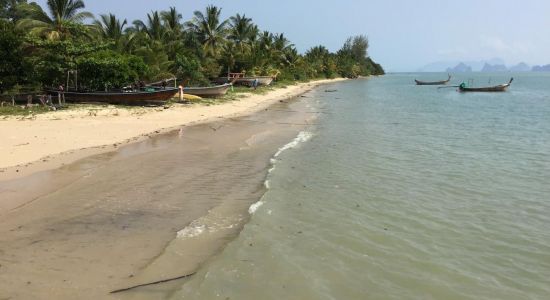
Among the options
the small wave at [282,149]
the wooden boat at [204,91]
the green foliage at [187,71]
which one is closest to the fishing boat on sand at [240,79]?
the green foliage at [187,71]

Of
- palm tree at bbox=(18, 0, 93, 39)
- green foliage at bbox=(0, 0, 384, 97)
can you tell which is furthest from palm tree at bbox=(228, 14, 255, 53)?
palm tree at bbox=(18, 0, 93, 39)

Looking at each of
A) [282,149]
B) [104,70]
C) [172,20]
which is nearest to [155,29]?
[172,20]

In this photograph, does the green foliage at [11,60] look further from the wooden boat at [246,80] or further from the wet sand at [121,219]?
the wooden boat at [246,80]

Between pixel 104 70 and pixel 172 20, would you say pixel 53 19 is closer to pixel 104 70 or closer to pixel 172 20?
pixel 104 70

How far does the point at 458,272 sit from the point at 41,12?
102 ft

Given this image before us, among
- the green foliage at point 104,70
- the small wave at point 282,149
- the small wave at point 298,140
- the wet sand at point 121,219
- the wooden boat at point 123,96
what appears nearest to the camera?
the wet sand at point 121,219

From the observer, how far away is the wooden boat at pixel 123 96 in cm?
2478

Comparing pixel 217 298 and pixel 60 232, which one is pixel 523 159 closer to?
pixel 217 298

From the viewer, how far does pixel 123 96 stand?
25.4 metres

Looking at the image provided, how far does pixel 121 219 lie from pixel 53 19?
89.6 feet

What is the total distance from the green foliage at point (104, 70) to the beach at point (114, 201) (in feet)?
24.1

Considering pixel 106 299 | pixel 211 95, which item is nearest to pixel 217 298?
pixel 106 299

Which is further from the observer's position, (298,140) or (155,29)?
(155,29)

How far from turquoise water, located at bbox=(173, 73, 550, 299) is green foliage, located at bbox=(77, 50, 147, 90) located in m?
15.2
